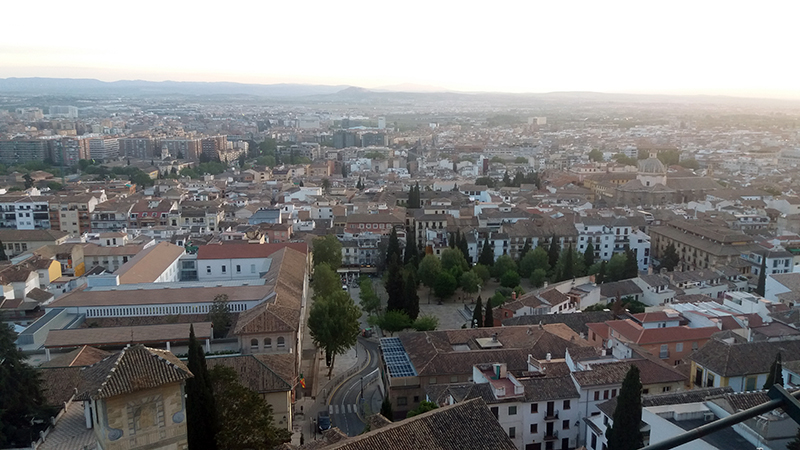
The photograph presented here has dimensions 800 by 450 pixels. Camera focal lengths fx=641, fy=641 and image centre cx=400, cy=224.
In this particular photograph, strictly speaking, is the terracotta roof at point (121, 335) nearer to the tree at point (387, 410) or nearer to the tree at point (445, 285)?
the tree at point (387, 410)

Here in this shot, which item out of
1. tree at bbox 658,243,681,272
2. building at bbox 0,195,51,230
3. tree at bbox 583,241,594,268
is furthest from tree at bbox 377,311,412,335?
building at bbox 0,195,51,230

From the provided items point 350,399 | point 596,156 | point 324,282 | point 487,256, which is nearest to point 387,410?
point 350,399

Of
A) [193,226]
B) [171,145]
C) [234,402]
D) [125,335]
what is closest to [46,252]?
[193,226]

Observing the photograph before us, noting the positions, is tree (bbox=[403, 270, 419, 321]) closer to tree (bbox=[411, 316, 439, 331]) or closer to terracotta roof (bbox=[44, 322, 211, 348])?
tree (bbox=[411, 316, 439, 331])

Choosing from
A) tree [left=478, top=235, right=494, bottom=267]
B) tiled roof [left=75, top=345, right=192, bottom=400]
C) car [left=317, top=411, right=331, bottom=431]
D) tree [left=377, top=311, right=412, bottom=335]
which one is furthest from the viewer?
tree [left=478, top=235, right=494, bottom=267]

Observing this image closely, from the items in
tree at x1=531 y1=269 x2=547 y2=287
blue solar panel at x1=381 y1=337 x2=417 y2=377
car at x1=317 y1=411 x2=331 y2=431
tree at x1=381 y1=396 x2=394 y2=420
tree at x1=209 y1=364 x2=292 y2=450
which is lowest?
car at x1=317 y1=411 x2=331 y2=431

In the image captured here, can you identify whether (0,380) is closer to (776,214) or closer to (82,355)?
(82,355)

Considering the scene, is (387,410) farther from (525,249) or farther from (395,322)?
(525,249)
